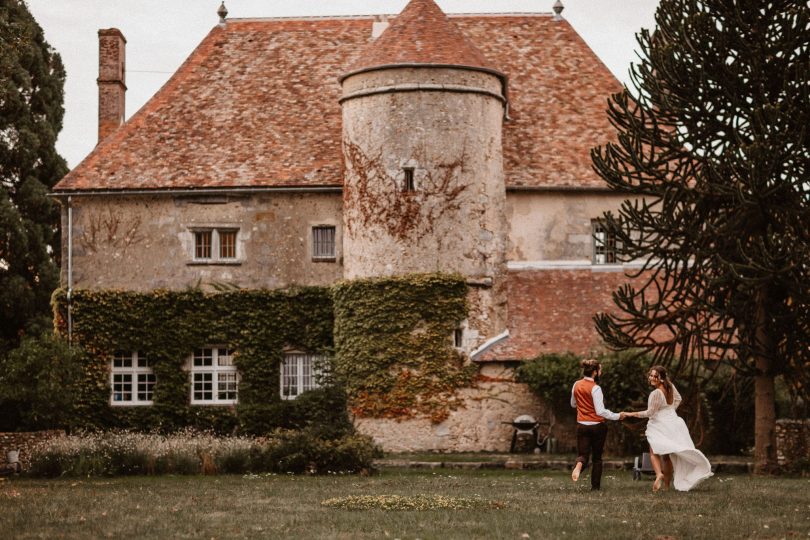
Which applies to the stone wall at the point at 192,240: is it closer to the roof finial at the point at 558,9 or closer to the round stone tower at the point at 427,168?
the round stone tower at the point at 427,168

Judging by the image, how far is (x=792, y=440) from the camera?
2477 centimetres

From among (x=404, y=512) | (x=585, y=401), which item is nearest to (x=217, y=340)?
(x=585, y=401)

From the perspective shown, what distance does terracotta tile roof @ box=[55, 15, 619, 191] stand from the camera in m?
33.3

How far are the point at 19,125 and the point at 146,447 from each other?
18.5 m

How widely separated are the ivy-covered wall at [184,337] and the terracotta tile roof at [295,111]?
9.53 ft

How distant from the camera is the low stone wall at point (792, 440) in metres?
24.5

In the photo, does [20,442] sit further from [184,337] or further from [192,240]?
[192,240]

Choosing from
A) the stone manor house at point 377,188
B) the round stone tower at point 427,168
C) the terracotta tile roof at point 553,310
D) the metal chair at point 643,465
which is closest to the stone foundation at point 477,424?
the stone manor house at point 377,188

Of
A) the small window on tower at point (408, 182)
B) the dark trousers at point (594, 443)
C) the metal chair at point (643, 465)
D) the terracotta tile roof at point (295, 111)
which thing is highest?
the terracotta tile roof at point (295, 111)

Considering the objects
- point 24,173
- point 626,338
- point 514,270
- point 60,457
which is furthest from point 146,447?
point 24,173

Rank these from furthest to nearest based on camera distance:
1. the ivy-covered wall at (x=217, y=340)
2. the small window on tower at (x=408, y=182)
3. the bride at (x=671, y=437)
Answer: the ivy-covered wall at (x=217, y=340) → the small window on tower at (x=408, y=182) → the bride at (x=671, y=437)

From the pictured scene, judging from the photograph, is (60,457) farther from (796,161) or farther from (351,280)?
(796,161)

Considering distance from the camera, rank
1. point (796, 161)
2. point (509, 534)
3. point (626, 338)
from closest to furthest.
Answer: point (509, 534)
point (796, 161)
point (626, 338)

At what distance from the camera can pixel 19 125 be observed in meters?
38.8
